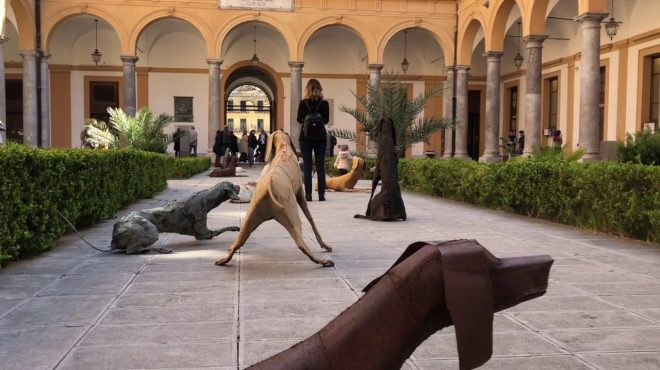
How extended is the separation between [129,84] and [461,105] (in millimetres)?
12718

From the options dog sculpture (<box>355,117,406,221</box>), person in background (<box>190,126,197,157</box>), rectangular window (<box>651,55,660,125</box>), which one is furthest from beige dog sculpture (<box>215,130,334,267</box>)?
person in background (<box>190,126,197,157</box>)

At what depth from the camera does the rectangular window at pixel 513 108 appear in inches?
1101

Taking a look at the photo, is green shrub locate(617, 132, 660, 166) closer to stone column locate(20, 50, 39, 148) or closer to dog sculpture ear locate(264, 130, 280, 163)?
dog sculpture ear locate(264, 130, 280, 163)

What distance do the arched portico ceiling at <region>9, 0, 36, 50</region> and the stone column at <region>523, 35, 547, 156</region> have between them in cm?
1683

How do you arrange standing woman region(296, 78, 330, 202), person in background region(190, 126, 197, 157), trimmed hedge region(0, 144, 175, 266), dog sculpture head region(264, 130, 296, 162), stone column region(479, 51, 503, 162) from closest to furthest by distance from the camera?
trimmed hedge region(0, 144, 175, 266), dog sculpture head region(264, 130, 296, 162), standing woman region(296, 78, 330, 202), stone column region(479, 51, 503, 162), person in background region(190, 126, 197, 157)

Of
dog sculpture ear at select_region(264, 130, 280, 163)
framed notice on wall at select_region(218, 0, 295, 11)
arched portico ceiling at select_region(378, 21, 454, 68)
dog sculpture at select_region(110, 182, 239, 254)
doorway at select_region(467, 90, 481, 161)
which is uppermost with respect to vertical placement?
framed notice on wall at select_region(218, 0, 295, 11)

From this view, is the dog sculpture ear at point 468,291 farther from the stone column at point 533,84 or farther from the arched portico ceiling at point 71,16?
the arched portico ceiling at point 71,16

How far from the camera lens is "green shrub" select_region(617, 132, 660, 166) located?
740 cm

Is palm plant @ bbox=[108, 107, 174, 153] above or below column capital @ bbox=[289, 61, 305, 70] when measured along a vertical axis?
below

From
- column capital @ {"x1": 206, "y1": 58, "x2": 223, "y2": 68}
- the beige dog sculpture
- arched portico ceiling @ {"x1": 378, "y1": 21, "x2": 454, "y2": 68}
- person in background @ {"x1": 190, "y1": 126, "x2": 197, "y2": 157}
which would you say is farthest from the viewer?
person in background @ {"x1": 190, "y1": 126, "x2": 197, "y2": 157}

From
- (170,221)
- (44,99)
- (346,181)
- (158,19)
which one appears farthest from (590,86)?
(44,99)

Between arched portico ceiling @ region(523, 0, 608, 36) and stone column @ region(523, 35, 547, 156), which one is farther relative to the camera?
stone column @ region(523, 35, 547, 156)

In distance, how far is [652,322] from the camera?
318 centimetres

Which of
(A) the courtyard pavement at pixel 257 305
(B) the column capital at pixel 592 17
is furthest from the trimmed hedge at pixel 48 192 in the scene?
(B) the column capital at pixel 592 17
